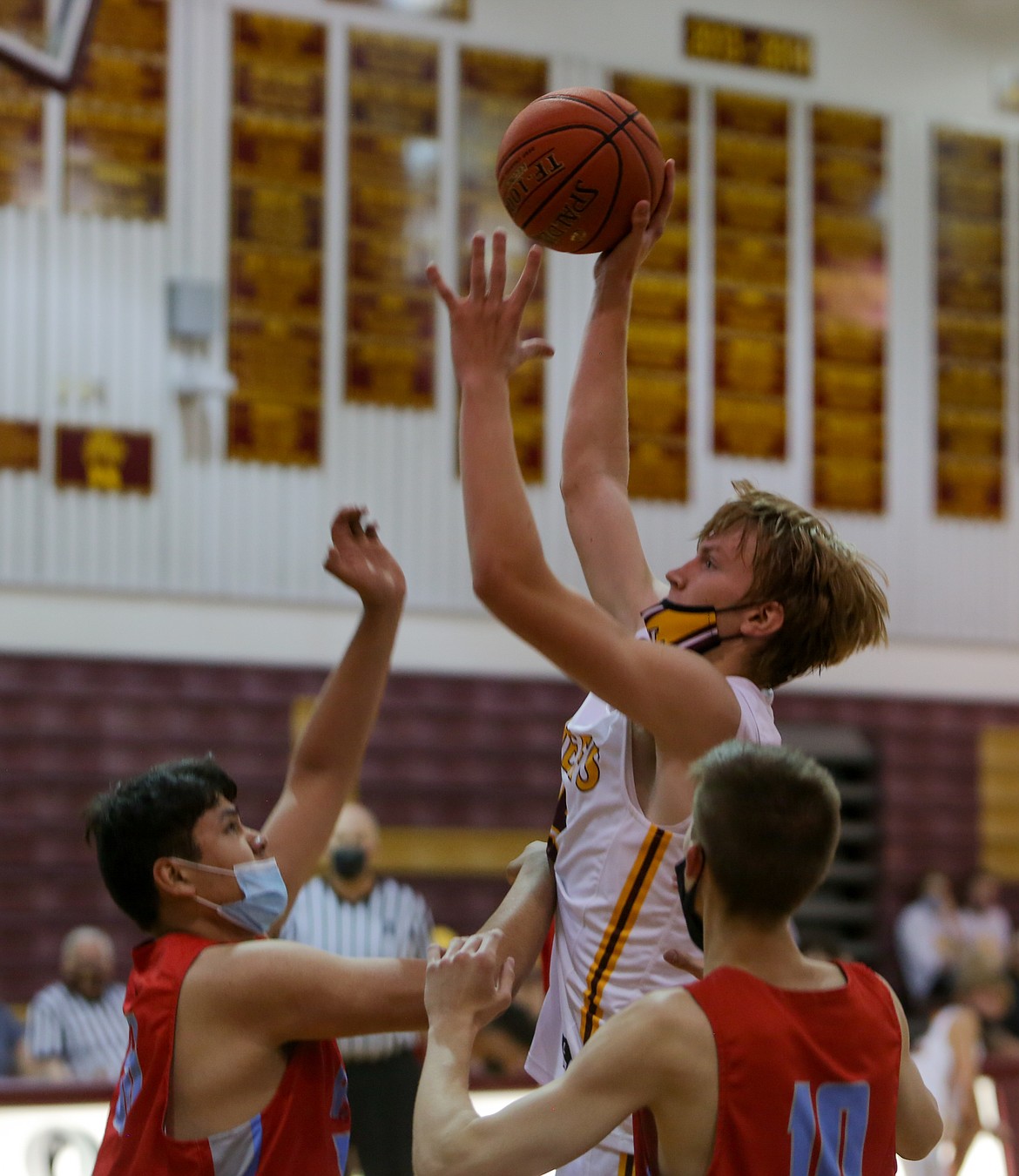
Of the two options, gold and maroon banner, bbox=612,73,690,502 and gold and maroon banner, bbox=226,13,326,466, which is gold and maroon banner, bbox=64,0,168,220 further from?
gold and maroon banner, bbox=612,73,690,502

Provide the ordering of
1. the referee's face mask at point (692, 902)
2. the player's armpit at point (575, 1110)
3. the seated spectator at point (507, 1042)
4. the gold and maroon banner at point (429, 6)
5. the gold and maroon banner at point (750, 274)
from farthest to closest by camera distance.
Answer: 1. the gold and maroon banner at point (750, 274)
2. the gold and maroon banner at point (429, 6)
3. the seated spectator at point (507, 1042)
4. the referee's face mask at point (692, 902)
5. the player's armpit at point (575, 1110)

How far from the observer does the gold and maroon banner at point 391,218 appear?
11.7 metres

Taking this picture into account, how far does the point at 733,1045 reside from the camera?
2.09 m

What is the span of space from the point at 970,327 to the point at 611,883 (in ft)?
38.4

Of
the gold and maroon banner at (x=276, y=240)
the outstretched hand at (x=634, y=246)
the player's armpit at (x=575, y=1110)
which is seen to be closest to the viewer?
the player's armpit at (x=575, y=1110)

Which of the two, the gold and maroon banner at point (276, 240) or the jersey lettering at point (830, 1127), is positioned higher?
the gold and maroon banner at point (276, 240)

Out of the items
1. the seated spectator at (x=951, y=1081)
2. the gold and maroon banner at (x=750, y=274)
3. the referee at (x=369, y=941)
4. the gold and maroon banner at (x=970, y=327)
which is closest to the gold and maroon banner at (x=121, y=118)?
the gold and maroon banner at (x=750, y=274)

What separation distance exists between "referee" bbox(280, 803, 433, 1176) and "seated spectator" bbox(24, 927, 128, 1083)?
1523 millimetres

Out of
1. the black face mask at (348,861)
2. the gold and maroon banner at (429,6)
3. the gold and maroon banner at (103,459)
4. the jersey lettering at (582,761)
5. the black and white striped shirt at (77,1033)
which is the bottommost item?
the black and white striped shirt at (77,1033)

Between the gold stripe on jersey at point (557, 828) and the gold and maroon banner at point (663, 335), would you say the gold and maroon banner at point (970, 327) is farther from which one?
the gold stripe on jersey at point (557, 828)

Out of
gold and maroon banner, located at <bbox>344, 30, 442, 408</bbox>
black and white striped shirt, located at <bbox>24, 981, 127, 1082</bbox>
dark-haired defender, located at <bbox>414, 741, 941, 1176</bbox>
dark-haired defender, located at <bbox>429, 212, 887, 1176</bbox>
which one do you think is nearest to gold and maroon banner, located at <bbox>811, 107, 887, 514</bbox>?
gold and maroon banner, located at <bbox>344, 30, 442, 408</bbox>

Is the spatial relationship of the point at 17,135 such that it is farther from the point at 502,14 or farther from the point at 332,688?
the point at 332,688

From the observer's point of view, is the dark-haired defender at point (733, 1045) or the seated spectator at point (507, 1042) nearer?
the dark-haired defender at point (733, 1045)

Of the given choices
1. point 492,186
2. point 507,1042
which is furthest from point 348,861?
point 492,186
